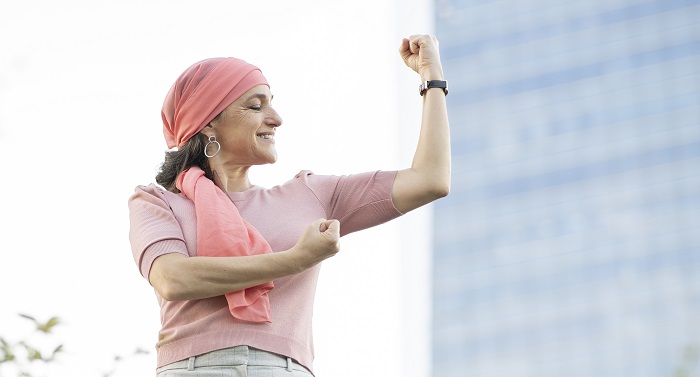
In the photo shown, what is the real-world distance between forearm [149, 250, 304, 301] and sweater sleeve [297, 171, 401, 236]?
1.29ft

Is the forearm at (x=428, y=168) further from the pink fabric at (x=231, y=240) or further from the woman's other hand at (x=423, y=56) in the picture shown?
the pink fabric at (x=231, y=240)

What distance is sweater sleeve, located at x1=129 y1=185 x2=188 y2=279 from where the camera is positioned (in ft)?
8.66

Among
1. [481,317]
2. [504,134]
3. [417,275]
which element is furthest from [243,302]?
[417,275]

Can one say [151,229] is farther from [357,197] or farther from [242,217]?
[357,197]

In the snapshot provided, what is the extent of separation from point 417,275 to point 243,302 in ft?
221

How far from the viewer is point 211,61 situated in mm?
2986

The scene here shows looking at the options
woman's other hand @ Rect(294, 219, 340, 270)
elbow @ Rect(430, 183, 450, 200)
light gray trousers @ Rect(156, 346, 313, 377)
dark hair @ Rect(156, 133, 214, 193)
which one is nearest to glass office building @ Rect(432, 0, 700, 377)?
dark hair @ Rect(156, 133, 214, 193)

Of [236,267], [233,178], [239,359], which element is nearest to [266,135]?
[233,178]

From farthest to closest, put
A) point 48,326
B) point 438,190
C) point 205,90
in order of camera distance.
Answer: point 205,90, point 438,190, point 48,326

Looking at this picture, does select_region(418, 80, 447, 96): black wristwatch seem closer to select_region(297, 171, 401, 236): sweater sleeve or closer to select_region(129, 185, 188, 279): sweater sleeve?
select_region(297, 171, 401, 236): sweater sleeve

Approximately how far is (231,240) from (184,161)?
50cm

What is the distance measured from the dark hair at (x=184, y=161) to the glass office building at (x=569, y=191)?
54342mm

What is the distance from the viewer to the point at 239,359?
2.53m

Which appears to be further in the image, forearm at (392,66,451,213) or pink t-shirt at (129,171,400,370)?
forearm at (392,66,451,213)
